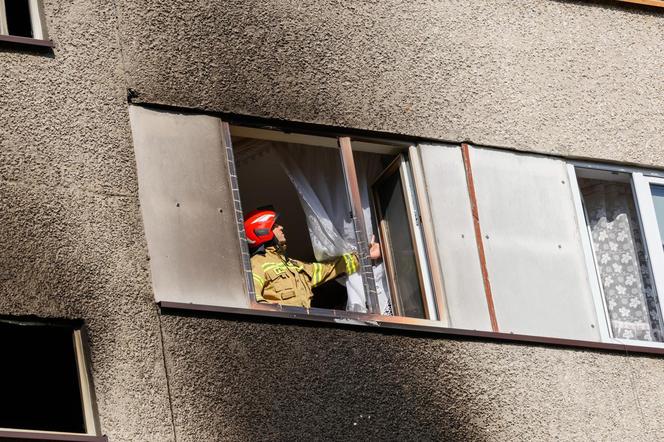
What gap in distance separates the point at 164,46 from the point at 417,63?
180 cm

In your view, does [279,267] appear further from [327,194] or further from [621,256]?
[621,256]

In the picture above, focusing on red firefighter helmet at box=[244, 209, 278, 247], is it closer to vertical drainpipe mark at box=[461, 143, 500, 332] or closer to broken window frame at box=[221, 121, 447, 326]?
broken window frame at box=[221, 121, 447, 326]

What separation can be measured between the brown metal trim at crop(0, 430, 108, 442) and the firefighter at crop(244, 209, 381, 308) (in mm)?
2194

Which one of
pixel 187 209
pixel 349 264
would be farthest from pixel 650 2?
pixel 187 209

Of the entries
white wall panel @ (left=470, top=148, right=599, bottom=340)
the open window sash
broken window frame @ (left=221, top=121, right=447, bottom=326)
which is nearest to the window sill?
broken window frame @ (left=221, top=121, right=447, bottom=326)

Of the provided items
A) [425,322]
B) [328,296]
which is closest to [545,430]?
[425,322]

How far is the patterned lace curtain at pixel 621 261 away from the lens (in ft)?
35.9

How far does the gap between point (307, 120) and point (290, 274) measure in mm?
1103

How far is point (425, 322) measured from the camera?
996cm

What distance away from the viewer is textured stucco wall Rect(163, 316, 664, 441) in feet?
29.2

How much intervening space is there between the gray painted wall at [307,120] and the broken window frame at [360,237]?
17 cm

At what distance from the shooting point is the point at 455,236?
1032 cm

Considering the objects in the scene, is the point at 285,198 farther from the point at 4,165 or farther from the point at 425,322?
the point at 4,165

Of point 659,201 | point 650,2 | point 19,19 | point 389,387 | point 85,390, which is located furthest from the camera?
point 650,2
